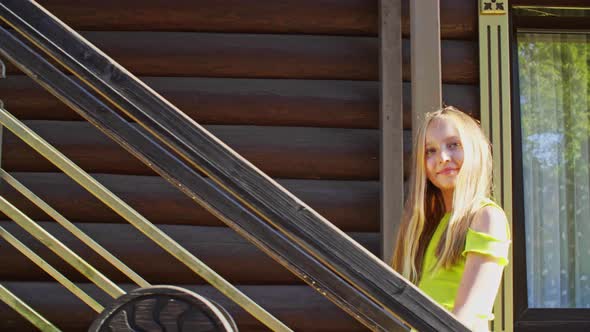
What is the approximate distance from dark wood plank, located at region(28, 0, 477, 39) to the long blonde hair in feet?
7.13

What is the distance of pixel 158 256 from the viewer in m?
4.12

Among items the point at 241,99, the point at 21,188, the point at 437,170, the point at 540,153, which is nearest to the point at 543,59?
the point at 540,153

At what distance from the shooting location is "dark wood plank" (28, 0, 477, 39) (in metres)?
4.29

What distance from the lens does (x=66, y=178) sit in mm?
4180

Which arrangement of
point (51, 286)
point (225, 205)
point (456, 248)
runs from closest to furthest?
point (225, 205) → point (456, 248) → point (51, 286)

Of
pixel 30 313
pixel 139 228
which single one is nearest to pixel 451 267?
pixel 139 228

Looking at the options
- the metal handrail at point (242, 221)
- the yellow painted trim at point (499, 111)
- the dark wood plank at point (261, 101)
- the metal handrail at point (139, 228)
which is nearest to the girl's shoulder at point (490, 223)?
the metal handrail at point (242, 221)

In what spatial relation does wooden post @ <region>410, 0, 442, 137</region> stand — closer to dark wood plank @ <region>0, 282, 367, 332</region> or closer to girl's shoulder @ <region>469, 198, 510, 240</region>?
dark wood plank @ <region>0, 282, 367, 332</region>

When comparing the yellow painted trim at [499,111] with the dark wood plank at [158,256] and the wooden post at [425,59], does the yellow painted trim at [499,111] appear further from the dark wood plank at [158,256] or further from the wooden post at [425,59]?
the dark wood plank at [158,256]

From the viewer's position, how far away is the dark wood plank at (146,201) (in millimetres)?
4145

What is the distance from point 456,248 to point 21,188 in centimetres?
186

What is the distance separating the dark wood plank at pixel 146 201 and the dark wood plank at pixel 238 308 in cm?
39

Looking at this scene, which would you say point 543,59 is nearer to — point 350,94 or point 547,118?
point 547,118

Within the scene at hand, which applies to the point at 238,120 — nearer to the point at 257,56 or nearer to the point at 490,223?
the point at 257,56
